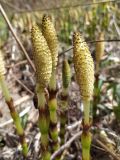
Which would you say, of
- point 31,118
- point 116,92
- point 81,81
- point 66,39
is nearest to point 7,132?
point 31,118

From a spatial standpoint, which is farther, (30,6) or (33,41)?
(30,6)

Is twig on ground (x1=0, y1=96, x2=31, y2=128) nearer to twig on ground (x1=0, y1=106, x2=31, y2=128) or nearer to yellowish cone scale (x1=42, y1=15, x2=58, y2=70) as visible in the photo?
twig on ground (x1=0, y1=106, x2=31, y2=128)

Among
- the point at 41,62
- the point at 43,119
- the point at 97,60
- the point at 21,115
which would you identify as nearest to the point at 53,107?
the point at 43,119

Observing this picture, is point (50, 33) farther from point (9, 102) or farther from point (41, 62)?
point (9, 102)

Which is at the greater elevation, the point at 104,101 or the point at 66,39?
the point at 66,39

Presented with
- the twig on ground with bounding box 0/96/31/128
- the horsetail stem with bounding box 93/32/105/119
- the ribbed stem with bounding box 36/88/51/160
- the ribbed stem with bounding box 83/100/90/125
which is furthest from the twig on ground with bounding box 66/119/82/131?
the ribbed stem with bounding box 83/100/90/125

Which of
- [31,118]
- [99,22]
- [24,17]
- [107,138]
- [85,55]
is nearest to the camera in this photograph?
[85,55]

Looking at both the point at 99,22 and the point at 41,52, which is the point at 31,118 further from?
the point at 99,22
